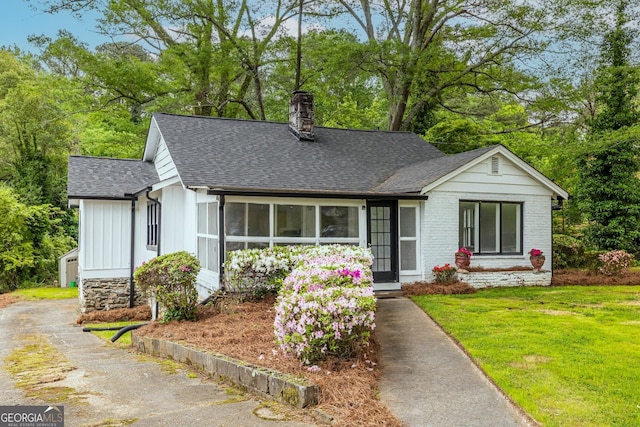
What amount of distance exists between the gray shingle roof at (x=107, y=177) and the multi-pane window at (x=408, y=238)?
765 centimetres

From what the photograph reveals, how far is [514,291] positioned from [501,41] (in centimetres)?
1348

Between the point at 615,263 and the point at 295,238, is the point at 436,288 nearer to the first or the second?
the point at 295,238

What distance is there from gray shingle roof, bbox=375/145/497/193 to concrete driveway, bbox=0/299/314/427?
7327mm

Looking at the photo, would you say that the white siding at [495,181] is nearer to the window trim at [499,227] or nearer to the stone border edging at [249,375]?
the window trim at [499,227]

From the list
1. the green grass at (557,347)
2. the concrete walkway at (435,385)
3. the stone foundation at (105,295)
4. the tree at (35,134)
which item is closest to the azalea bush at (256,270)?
the concrete walkway at (435,385)

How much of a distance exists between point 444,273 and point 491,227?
6.60 ft

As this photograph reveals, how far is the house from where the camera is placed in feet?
38.1

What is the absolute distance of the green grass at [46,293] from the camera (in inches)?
757

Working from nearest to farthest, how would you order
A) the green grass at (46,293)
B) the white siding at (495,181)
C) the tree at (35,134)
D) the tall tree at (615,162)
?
the white siding at (495,181) → the tall tree at (615,162) → the green grass at (46,293) → the tree at (35,134)

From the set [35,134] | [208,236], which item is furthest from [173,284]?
[35,134]

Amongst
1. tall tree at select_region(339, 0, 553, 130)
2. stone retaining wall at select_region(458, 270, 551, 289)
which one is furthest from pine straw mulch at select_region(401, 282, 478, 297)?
tall tree at select_region(339, 0, 553, 130)

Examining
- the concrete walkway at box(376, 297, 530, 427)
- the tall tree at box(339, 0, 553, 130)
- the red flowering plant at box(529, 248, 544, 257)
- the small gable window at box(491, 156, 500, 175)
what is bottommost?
the concrete walkway at box(376, 297, 530, 427)

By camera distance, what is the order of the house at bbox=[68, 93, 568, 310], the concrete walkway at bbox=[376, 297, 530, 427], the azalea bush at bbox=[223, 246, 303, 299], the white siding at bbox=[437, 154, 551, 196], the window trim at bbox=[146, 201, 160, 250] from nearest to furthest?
the concrete walkway at bbox=[376, 297, 530, 427], the azalea bush at bbox=[223, 246, 303, 299], the house at bbox=[68, 93, 568, 310], the white siding at bbox=[437, 154, 551, 196], the window trim at bbox=[146, 201, 160, 250]

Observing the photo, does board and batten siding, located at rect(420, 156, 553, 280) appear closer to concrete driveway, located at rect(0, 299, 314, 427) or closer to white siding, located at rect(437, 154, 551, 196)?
white siding, located at rect(437, 154, 551, 196)
